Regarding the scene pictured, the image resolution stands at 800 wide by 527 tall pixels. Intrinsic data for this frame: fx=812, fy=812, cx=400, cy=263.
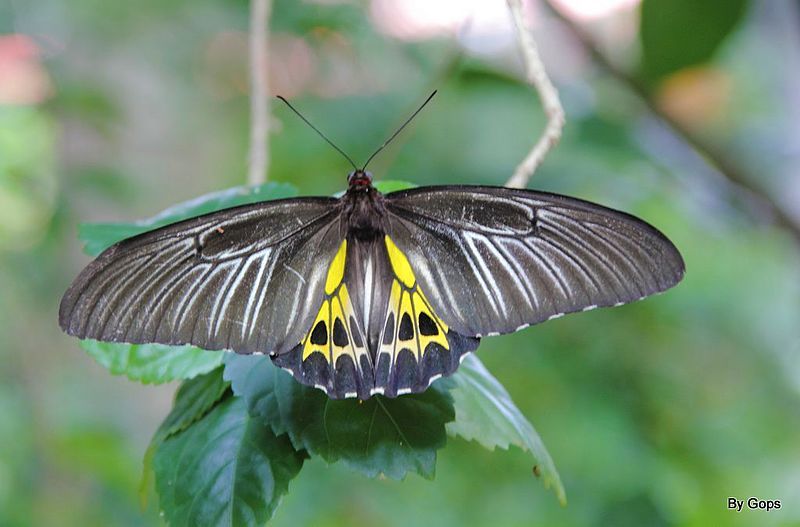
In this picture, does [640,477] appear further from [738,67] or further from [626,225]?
[738,67]

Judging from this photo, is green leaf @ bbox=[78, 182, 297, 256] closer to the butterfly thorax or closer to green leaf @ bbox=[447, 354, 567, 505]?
the butterfly thorax

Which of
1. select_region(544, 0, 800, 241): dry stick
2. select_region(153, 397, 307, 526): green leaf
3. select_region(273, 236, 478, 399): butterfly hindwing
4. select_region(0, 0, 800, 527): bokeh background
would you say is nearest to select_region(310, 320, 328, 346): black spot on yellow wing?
select_region(273, 236, 478, 399): butterfly hindwing

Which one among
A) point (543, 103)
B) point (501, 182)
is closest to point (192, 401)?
point (543, 103)

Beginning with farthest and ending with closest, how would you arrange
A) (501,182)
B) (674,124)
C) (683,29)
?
(501,182), (674,124), (683,29)

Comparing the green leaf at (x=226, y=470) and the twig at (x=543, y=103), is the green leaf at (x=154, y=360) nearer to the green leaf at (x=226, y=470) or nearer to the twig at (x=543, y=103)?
the green leaf at (x=226, y=470)

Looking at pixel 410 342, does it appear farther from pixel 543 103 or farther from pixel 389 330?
pixel 543 103

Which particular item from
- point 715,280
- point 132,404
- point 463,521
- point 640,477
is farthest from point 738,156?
point 132,404
